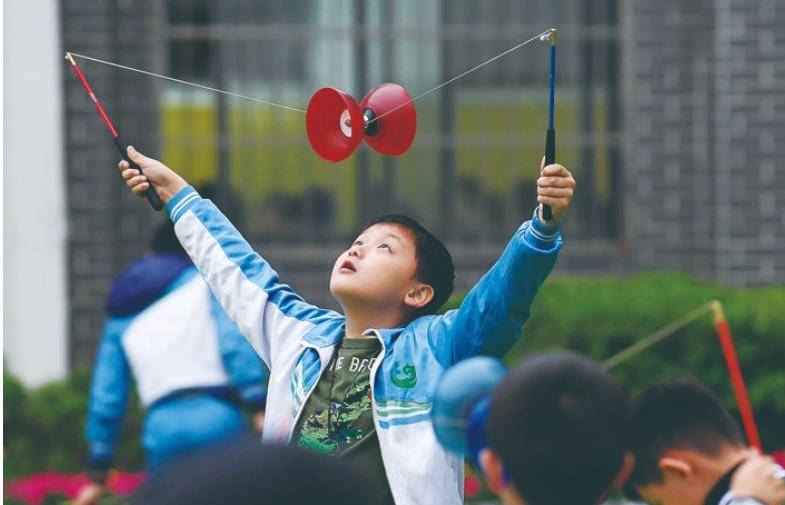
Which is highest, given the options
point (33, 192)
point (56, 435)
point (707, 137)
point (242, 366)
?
point (707, 137)

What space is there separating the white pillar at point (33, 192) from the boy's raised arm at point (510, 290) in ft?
16.8

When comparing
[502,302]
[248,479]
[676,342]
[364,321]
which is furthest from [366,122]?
[676,342]

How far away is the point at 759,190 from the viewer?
8.16m

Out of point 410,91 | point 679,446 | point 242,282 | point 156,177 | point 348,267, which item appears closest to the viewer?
point 679,446

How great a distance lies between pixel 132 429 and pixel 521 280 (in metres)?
4.57

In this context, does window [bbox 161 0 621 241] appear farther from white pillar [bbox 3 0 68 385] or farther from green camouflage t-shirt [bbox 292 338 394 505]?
green camouflage t-shirt [bbox 292 338 394 505]

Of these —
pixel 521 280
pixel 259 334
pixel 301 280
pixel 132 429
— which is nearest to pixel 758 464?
pixel 521 280

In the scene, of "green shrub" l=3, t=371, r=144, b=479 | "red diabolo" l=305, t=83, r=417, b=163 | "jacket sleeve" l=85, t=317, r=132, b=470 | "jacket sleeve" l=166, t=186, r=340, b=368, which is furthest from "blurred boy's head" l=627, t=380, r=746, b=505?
"green shrub" l=3, t=371, r=144, b=479

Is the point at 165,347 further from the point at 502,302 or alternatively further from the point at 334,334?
the point at 502,302

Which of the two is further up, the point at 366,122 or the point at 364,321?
the point at 366,122

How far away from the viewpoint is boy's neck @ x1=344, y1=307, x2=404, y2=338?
3.11 meters

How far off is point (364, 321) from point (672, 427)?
785mm

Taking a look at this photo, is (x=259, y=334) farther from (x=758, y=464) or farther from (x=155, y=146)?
(x=155, y=146)

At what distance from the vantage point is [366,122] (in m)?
3.32
